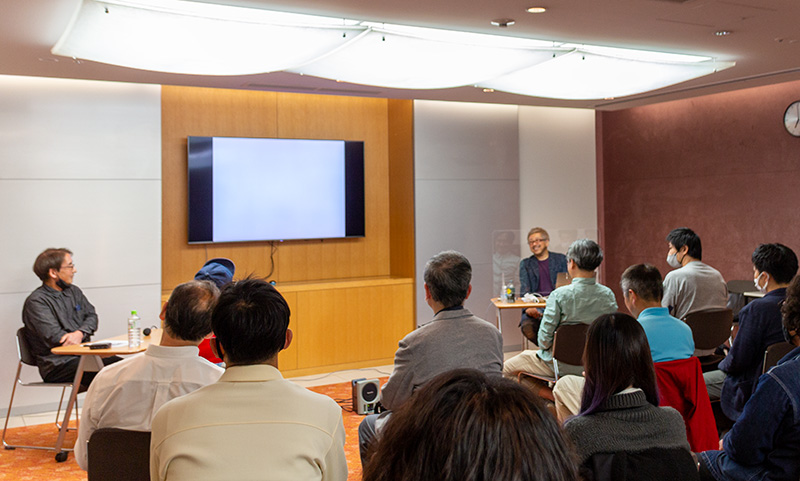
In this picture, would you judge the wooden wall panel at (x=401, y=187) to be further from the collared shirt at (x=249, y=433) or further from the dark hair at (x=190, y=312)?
the collared shirt at (x=249, y=433)

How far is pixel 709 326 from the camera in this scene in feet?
16.4

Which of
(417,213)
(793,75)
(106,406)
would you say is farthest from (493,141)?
(106,406)

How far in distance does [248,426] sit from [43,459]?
12.8 feet

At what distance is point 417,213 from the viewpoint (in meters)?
7.97

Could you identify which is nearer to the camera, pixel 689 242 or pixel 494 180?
pixel 689 242

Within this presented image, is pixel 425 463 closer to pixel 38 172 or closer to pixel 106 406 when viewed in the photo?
pixel 106 406

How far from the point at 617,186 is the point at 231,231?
17.2ft

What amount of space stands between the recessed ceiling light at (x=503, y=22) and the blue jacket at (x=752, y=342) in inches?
90.0

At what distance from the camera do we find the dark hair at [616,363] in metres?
2.29

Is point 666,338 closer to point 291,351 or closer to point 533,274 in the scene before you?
point 533,274

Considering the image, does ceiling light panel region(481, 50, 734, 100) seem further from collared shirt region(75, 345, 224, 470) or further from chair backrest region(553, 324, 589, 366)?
collared shirt region(75, 345, 224, 470)

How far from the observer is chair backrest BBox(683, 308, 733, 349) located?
4938 millimetres

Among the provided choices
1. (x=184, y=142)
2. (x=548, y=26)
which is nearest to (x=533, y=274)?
(x=548, y=26)

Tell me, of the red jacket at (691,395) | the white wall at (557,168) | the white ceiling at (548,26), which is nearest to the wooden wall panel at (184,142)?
the white ceiling at (548,26)
